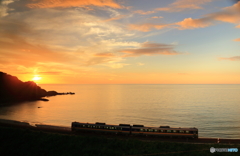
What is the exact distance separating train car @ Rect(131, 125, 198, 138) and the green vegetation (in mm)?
5128

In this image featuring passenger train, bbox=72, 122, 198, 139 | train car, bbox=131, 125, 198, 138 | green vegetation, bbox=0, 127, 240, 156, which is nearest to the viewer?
green vegetation, bbox=0, 127, 240, 156

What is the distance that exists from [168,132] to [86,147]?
19731 millimetres

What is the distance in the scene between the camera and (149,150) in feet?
102

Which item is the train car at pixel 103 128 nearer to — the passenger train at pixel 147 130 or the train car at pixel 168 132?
the passenger train at pixel 147 130

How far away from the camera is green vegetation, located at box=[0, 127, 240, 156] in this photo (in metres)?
30.7

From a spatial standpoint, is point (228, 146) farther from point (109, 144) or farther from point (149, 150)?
point (109, 144)

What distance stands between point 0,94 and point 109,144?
153398 millimetres

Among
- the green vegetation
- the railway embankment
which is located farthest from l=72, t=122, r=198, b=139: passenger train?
the green vegetation

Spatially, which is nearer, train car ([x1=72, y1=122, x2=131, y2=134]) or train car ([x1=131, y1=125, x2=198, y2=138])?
train car ([x1=131, y1=125, x2=198, y2=138])

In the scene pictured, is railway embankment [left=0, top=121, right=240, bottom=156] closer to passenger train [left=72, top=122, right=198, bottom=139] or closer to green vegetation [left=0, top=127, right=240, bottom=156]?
green vegetation [left=0, top=127, right=240, bottom=156]

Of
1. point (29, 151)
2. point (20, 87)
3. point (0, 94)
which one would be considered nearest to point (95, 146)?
Result: point (29, 151)

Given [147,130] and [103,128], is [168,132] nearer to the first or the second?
[147,130]

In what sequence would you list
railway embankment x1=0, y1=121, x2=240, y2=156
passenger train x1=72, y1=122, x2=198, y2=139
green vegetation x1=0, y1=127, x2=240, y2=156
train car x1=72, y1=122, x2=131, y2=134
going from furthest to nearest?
train car x1=72, y1=122, x2=131, y2=134 → passenger train x1=72, y1=122, x2=198, y2=139 → railway embankment x1=0, y1=121, x2=240, y2=156 → green vegetation x1=0, y1=127, x2=240, y2=156

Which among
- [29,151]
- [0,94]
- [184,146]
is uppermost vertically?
[0,94]
